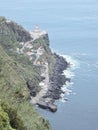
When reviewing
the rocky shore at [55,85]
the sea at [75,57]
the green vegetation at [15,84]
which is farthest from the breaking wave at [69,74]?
the green vegetation at [15,84]

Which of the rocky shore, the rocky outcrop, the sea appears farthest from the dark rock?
the rocky outcrop

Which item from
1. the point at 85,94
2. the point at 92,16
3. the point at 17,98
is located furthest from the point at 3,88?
the point at 92,16

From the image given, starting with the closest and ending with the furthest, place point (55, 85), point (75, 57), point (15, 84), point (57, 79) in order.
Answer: point (15, 84)
point (55, 85)
point (57, 79)
point (75, 57)

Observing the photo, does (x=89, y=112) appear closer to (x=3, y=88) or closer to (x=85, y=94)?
(x=85, y=94)

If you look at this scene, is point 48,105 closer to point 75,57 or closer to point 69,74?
point 69,74

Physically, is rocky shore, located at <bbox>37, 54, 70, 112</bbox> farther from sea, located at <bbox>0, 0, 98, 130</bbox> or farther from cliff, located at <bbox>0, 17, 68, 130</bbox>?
sea, located at <bbox>0, 0, 98, 130</bbox>

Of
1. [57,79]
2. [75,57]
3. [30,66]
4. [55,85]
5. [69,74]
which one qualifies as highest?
[30,66]

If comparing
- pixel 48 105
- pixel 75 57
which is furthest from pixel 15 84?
pixel 75 57

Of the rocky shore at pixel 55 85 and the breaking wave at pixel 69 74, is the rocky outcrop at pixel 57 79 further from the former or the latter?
the breaking wave at pixel 69 74
